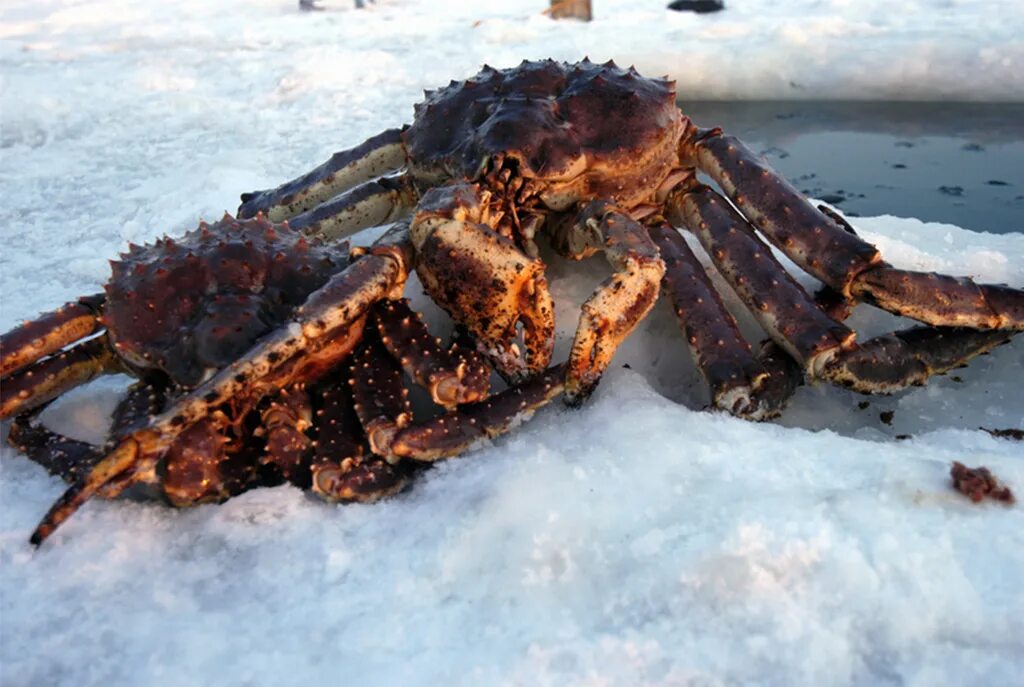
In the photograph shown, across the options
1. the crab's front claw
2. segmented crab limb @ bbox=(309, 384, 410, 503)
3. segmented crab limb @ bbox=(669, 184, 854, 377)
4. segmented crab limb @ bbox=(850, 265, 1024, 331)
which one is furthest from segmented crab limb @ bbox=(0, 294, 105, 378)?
segmented crab limb @ bbox=(850, 265, 1024, 331)

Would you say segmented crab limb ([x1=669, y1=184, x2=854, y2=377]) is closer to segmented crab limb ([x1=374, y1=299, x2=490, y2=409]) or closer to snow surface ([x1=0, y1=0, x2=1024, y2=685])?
snow surface ([x1=0, y1=0, x2=1024, y2=685])

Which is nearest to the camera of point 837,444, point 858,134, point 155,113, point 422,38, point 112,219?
point 837,444

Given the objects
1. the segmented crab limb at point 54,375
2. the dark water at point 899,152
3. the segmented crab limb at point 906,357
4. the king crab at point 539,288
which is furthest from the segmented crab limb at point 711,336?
the dark water at point 899,152

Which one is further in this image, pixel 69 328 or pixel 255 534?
pixel 69 328

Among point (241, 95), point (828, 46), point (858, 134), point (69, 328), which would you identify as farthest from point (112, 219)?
point (828, 46)

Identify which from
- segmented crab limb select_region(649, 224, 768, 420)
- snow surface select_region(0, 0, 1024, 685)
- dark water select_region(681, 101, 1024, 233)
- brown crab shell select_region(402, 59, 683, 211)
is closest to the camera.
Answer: snow surface select_region(0, 0, 1024, 685)

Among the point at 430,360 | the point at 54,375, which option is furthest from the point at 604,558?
the point at 54,375

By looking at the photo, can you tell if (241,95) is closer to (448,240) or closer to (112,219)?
(112,219)
